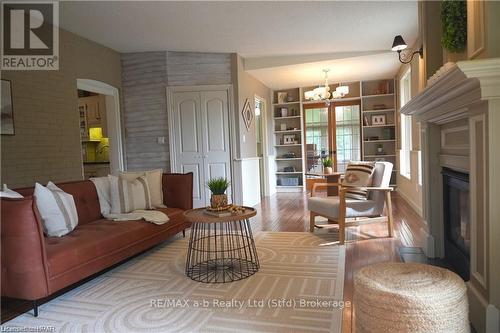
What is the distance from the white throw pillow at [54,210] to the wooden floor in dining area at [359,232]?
2.23 metres

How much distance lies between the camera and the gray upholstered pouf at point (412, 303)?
1.41 metres

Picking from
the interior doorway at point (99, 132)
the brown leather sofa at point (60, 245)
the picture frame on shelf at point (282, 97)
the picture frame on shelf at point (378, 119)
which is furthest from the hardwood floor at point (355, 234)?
the picture frame on shelf at point (282, 97)

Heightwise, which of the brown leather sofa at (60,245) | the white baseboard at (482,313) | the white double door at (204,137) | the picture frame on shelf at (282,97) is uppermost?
the picture frame on shelf at (282,97)

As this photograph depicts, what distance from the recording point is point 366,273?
1.63 metres

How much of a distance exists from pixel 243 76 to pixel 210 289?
4.32 metres

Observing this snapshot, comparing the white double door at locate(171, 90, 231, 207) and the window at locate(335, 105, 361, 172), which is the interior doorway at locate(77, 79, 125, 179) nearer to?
the white double door at locate(171, 90, 231, 207)

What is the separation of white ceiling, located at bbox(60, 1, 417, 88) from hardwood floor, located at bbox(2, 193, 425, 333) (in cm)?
252

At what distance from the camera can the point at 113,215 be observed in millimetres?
3459

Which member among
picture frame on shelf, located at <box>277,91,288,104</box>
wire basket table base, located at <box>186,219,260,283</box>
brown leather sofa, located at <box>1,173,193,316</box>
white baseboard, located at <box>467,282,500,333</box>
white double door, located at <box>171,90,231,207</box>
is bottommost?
wire basket table base, located at <box>186,219,260,283</box>

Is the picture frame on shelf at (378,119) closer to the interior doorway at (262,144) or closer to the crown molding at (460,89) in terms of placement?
the interior doorway at (262,144)

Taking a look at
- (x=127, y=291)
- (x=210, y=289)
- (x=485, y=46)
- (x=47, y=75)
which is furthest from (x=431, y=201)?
(x=47, y=75)

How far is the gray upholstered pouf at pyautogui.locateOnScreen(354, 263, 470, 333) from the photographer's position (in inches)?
55.6

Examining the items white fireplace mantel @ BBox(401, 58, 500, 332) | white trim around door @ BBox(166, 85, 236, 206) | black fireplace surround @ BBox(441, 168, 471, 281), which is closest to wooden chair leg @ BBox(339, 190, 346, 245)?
black fireplace surround @ BBox(441, 168, 471, 281)

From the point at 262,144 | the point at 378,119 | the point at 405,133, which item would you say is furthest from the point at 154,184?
the point at 378,119
